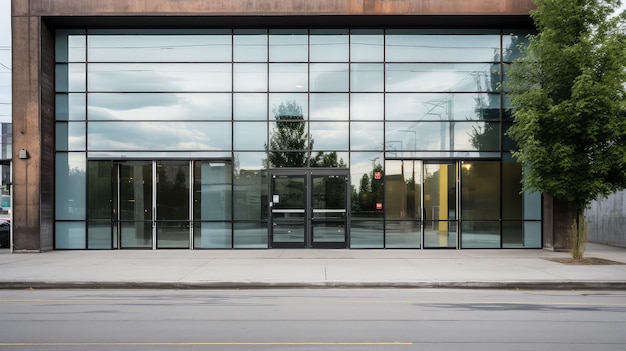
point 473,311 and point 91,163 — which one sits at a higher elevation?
point 91,163

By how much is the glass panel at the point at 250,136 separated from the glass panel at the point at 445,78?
492 centimetres

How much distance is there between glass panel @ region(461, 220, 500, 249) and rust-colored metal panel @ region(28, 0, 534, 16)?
294 inches

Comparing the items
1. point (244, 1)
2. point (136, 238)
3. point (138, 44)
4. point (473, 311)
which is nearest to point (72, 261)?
point (136, 238)

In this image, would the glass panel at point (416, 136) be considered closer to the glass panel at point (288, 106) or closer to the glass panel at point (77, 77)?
the glass panel at point (288, 106)

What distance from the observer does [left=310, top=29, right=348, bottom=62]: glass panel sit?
1944 centimetres

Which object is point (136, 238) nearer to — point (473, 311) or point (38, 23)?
point (38, 23)

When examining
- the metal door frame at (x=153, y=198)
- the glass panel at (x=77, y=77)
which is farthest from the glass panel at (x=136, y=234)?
the glass panel at (x=77, y=77)

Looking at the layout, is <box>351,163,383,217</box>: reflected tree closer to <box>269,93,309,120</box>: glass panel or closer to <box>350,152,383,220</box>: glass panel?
<box>350,152,383,220</box>: glass panel

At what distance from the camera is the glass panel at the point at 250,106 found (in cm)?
1941

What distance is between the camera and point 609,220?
22875 mm

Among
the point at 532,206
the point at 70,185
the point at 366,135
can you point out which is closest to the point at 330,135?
the point at 366,135

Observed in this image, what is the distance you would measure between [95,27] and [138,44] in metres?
1.67

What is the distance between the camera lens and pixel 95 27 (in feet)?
63.8

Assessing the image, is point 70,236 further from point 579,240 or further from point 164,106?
point 579,240
